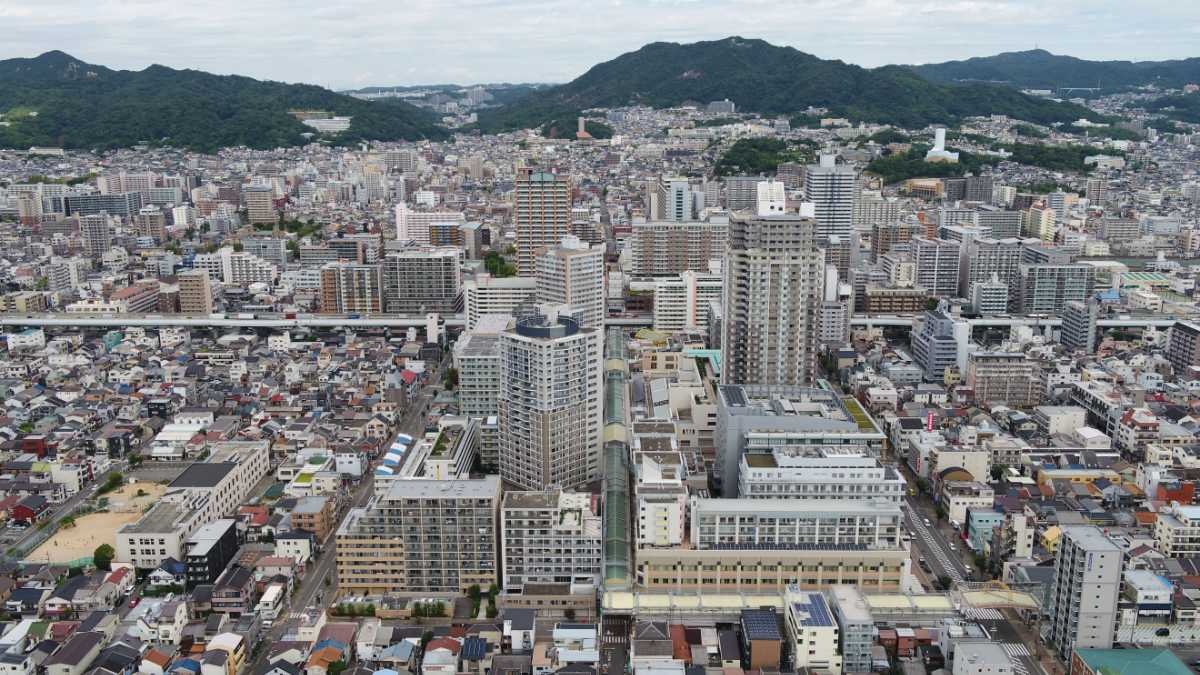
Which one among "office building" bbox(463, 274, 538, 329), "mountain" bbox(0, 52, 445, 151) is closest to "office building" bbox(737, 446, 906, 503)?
"office building" bbox(463, 274, 538, 329)

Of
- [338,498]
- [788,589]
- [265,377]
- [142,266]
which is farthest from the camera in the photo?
[142,266]

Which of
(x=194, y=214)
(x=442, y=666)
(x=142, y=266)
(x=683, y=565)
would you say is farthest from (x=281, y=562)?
(x=194, y=214)

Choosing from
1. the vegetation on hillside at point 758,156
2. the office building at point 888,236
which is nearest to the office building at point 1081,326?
the office building at point 888,236

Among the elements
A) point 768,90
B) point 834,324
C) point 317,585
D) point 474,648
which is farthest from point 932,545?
point 768,90

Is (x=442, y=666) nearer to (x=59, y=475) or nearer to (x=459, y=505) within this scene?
(x=459, y=505)

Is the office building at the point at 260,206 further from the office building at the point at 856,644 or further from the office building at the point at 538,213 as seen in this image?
the office building at the point at 856,644

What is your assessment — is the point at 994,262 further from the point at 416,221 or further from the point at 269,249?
the point at 269,249
